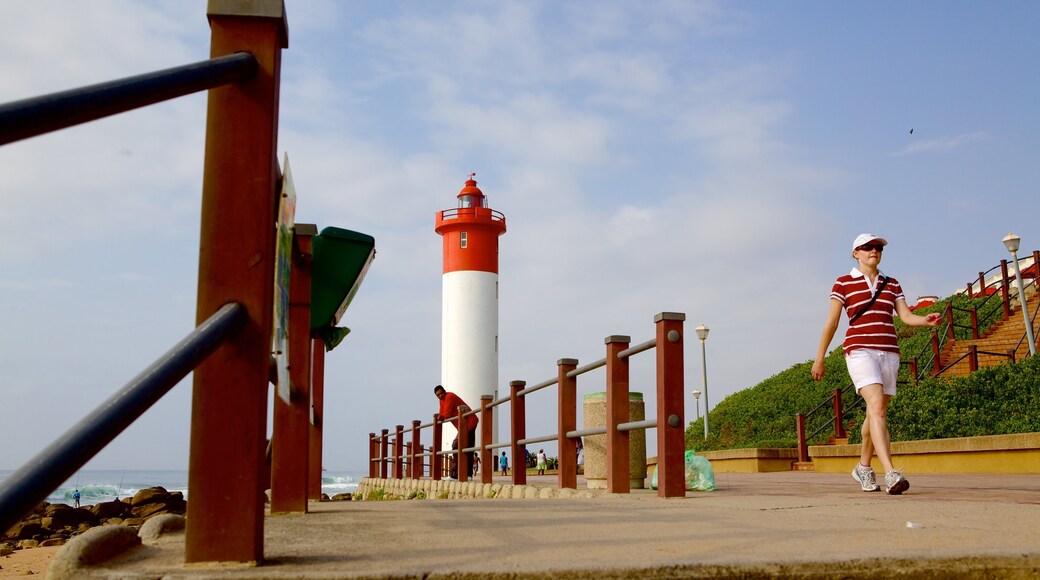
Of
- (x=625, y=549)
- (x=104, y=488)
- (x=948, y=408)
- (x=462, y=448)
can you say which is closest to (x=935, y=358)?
(x=948, y=408)

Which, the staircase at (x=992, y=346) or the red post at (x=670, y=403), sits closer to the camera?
the red post at (x=670, y=403)

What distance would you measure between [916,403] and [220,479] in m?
13.6

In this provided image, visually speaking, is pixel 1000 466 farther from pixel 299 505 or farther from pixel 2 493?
pixel 2 493

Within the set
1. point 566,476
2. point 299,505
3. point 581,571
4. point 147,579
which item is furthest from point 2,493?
point 566,476

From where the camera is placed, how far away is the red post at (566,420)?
7070 millimetres

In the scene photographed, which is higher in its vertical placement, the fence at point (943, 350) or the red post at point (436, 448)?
the fence at point (943, 350)

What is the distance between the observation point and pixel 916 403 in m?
13.6

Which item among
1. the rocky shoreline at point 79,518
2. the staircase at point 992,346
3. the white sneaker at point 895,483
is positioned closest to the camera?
the white sneaker at point 895,483

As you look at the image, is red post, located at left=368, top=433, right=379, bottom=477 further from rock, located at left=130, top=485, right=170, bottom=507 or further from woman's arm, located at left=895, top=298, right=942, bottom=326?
woman's arm, located at left=895, top=298, right=942, bottom=326

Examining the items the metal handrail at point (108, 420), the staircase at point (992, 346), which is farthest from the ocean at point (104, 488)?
the staircase at point (992, 346)

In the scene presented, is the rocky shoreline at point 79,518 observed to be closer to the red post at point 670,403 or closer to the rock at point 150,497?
the rock at point 150,497

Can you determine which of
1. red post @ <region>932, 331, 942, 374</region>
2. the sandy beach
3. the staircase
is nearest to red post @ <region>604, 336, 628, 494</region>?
the sandy beach

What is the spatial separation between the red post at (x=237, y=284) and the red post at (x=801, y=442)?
13.6m

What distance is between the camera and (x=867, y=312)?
5.58 meters
